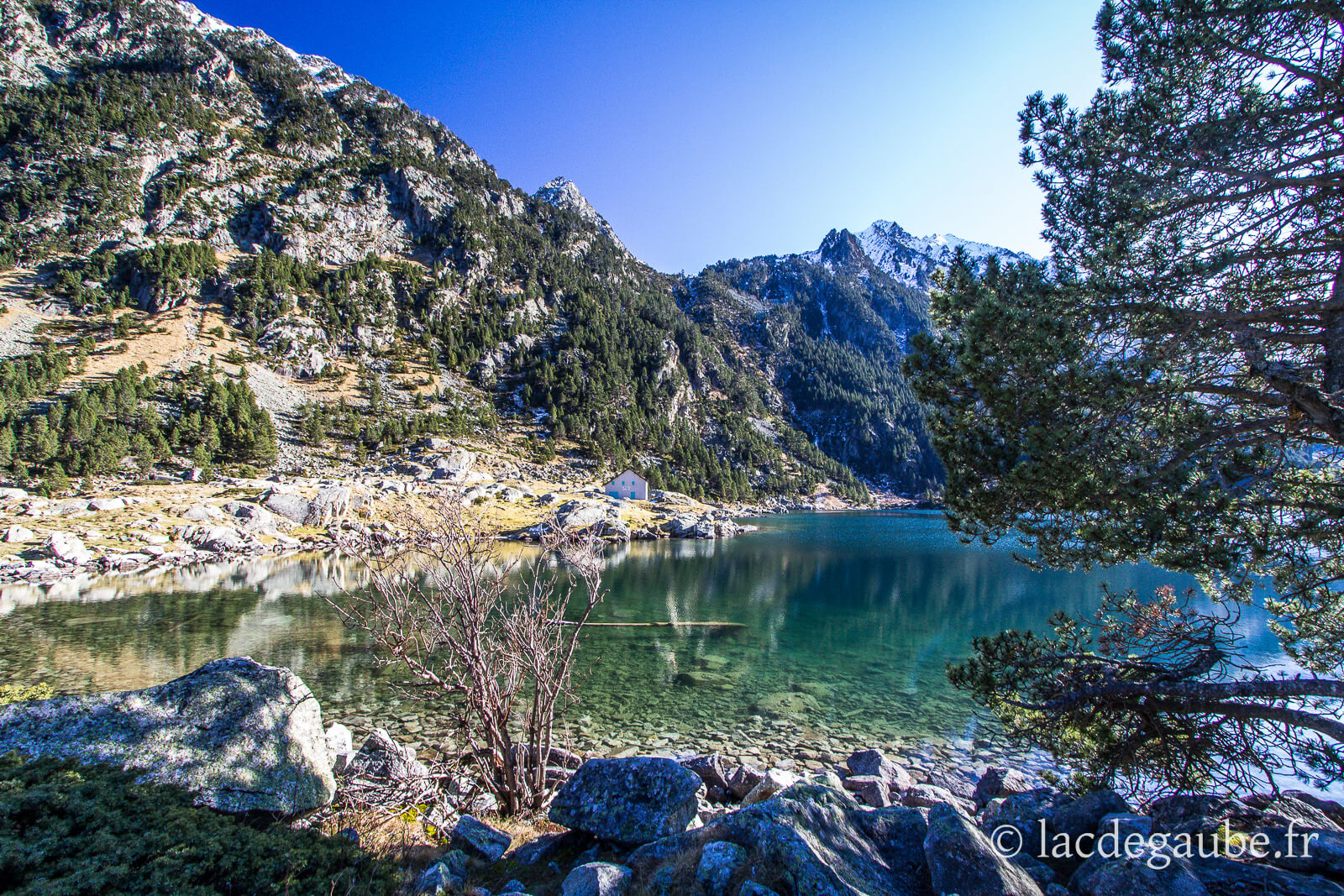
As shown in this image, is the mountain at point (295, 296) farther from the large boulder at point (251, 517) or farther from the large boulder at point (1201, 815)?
the large boulder at point (1201, 815)

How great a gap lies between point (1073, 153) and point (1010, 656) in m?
6.51

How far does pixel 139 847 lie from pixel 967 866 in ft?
18.2

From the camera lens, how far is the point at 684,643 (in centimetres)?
2023

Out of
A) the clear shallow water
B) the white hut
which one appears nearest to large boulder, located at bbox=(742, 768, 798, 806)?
the clear shallow water

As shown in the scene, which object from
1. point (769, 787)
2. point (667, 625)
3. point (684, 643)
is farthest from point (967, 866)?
point (667, 625)

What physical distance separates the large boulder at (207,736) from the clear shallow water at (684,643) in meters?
6.87

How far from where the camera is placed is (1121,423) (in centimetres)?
601

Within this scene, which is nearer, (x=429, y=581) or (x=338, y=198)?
(x=429, y=581)

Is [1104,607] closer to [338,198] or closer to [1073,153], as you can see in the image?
[1073,153]

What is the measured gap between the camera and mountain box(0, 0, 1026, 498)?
72.0m

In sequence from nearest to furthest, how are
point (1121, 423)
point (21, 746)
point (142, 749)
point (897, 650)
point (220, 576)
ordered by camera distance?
point (21, 746)
point (142, 749)
point (1121, 423)
point (897, 650)
point (220, 576)

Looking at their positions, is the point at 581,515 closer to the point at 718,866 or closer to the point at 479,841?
the point at 479,841

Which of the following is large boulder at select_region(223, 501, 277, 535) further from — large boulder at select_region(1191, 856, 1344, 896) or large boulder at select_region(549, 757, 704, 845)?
large boulder at select_region(1191, 856, 1344, 896)

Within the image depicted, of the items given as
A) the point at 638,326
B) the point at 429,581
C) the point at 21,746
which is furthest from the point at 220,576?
the point at 638,326
